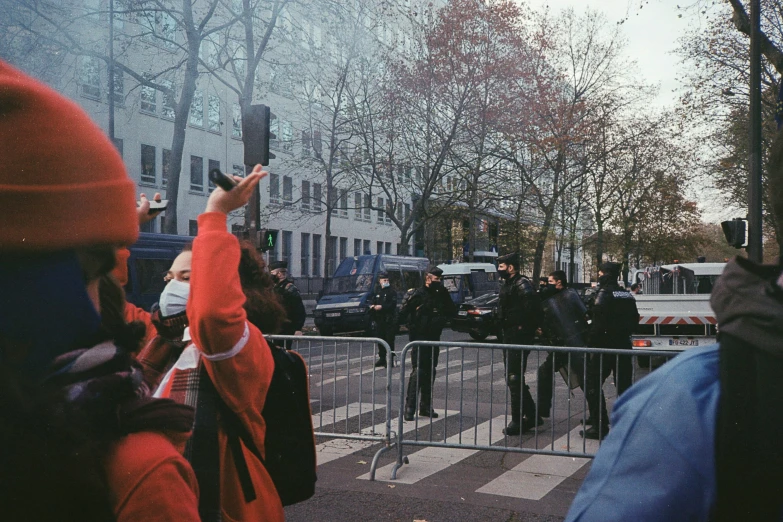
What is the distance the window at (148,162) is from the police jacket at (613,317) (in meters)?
27.7

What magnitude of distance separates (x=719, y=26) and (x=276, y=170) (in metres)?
24.0

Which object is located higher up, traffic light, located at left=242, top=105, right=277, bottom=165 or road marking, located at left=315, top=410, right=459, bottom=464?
traffic light, located at left=242, top=105, right=277, bottom=165

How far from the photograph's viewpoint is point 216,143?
3872cm

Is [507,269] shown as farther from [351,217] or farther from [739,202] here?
[351,217]

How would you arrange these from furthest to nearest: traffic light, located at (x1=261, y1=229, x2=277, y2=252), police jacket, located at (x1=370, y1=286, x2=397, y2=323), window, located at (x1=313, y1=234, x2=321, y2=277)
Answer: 1. window, located at (x1=313, y1=234, x2=321, y2=277)
2. police jacket, located at (x1=370, y1=286, x2=397, y2=323)
3. traffic light, located at (x1=261, y1=229, x2=277, y2=252)

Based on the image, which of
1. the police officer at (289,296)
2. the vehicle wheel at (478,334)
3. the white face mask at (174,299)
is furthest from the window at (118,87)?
the white face mask at (174,299)

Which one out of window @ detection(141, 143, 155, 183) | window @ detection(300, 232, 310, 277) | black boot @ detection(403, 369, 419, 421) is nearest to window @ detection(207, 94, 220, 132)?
window @ detection(141, 143, 155, 183)

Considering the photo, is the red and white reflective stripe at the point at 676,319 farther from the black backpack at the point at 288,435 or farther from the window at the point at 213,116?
the window at the point at 213,116

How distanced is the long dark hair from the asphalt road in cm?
290

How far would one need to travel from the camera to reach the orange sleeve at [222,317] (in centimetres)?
228

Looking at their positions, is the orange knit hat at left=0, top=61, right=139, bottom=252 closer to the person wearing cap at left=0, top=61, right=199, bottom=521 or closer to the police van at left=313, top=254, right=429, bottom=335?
the person wearing cap at left=0, top=61, right=199, bottom=521

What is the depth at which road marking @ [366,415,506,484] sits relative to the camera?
6707 mm

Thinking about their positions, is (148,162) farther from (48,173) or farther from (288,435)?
(48,173)

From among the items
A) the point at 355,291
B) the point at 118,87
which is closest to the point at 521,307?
the point at 355,291
